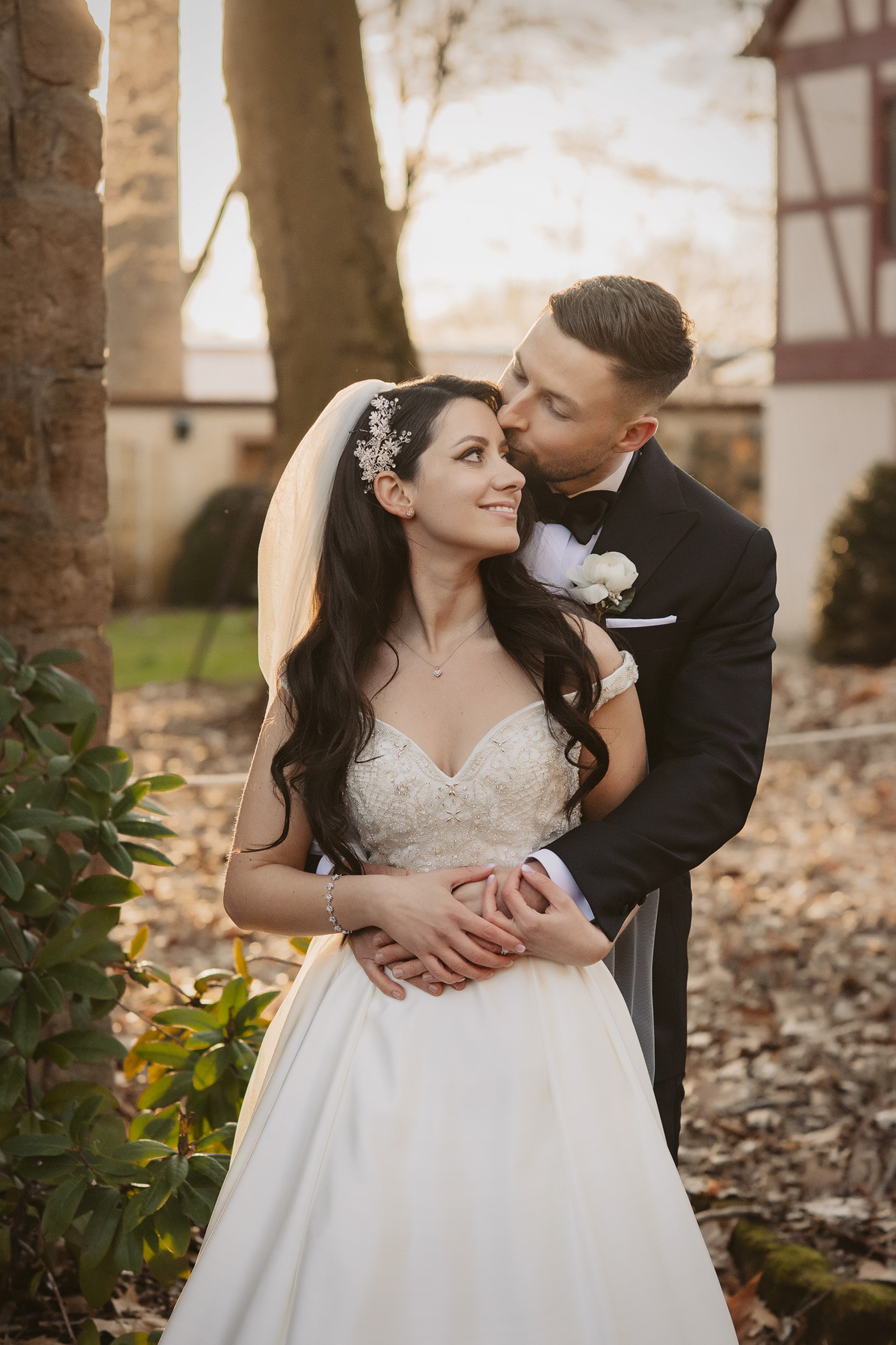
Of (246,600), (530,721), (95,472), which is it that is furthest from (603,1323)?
(246,600)

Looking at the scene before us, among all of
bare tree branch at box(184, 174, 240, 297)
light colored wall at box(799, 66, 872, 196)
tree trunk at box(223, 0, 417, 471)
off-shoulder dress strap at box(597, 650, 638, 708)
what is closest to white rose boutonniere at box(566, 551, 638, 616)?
off-shoulder dress strap at box(597, 650, 638, 708)

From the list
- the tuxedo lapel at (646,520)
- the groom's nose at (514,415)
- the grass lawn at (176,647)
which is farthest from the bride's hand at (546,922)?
the grass lawn at (176,647)

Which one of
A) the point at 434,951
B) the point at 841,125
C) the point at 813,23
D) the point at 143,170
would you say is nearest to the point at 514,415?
the point at 434,951

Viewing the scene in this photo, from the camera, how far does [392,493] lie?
6.94ft

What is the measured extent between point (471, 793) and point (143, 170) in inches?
239

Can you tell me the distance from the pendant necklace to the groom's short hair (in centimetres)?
49

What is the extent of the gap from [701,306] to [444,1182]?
2090cm

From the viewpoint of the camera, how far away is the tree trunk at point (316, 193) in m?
6.44

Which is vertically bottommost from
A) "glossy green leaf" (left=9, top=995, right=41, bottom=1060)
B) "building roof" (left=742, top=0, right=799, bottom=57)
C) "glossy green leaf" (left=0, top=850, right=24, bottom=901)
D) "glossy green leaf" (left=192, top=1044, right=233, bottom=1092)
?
"glossy green leaf" (left=192, top=1044, right=233, bottom=1092)

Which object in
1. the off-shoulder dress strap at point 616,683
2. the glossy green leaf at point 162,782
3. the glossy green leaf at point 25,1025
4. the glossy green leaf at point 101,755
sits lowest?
the glossy green leaf at point 25,1025

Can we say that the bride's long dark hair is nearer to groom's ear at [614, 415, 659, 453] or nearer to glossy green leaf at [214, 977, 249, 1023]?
groom's ear at [614, 415, 659, 453]

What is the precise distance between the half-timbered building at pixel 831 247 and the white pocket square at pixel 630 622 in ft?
38.7

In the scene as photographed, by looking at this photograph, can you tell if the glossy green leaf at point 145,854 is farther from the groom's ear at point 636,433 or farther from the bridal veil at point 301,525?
the groom's ear at point 636,433

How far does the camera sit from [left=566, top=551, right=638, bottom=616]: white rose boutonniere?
217 centimetres
